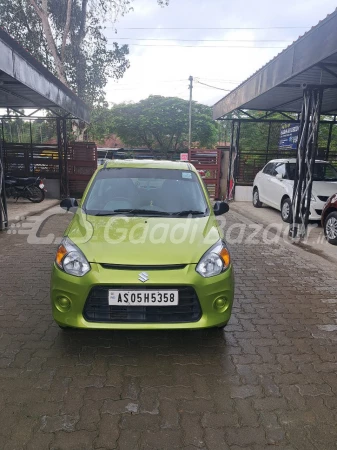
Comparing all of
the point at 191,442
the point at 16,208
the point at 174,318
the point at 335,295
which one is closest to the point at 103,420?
the point at 191,442

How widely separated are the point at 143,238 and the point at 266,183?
8489 mm

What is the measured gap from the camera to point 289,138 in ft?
41.9

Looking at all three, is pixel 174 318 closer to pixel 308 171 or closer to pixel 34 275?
pixel 34 275

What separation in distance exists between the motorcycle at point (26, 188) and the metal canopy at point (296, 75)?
7151mm

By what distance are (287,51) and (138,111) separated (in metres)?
23.5

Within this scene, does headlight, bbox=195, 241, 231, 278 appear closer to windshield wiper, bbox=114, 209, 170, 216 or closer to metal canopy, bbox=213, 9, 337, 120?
windshield wiper, bbox=114, 209, 170, 216

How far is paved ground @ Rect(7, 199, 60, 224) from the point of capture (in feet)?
29.7

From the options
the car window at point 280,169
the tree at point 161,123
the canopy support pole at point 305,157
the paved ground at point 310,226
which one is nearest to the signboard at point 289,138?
the paved ground at point 310,226

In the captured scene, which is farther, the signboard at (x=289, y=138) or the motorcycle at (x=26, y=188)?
the signboard at (x=289, y=138)

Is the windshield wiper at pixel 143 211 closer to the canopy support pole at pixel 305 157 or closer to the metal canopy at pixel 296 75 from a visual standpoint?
the metal canopy at pixel 296 75

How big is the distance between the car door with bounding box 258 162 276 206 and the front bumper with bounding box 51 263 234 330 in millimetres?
8224

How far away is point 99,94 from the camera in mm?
20453

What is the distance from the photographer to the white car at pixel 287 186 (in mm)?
8141

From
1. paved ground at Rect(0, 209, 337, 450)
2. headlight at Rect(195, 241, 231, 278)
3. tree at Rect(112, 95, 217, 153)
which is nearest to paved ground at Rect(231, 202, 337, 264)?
paved ground at Rect(0, 209, 337, 450)
